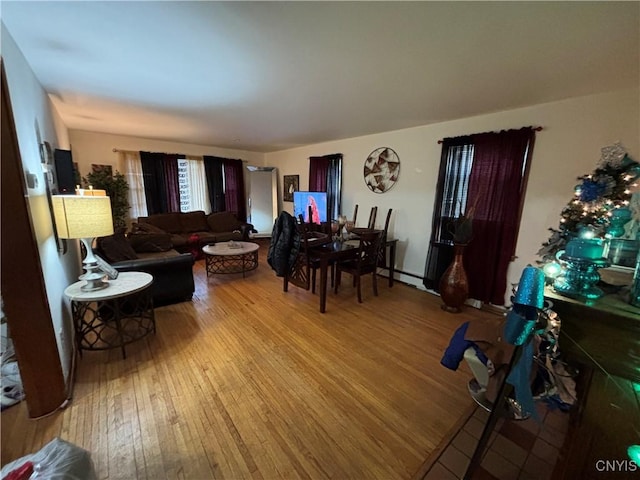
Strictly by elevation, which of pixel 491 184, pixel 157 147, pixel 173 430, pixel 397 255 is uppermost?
pixel 157 147

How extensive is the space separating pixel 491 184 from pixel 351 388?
267cm

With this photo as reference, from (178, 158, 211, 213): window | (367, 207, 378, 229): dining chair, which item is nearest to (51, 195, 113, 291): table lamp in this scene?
(367, 207, 378, 229): dining chair

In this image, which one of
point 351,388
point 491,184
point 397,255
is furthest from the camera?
point 397,255

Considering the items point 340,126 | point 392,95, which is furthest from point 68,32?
point 340,126

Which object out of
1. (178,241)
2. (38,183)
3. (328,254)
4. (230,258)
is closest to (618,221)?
(328,254)

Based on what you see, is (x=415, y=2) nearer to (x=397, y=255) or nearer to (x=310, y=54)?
(x=310, y=54)

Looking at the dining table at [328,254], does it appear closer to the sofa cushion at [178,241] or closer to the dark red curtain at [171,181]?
the sofa cushion at [178,241]

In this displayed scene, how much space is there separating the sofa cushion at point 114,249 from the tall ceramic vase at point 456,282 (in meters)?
3.79

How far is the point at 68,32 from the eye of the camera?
1.47m

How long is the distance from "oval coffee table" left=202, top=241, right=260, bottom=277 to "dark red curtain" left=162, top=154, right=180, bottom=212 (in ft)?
5.84

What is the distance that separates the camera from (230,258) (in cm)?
482

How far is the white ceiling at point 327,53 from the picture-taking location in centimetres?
125

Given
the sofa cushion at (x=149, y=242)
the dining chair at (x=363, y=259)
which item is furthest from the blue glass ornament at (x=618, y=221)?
the sofa cushion at (x=149, y=242)

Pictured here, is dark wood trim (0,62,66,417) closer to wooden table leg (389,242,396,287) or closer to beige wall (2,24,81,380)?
beige wall (2,24,81,380)
